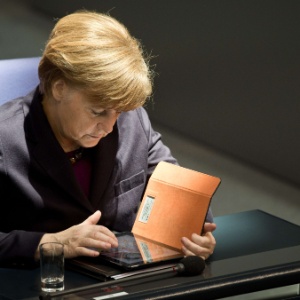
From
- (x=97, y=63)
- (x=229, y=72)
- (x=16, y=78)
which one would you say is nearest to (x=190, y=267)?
(x=97, y=63)

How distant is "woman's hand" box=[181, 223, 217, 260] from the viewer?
2736 mm

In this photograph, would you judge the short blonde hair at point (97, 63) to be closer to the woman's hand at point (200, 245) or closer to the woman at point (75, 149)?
the woman at point (75, 149)

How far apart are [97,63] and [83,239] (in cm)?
44

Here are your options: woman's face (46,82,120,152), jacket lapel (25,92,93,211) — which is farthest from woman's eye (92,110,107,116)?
jacket lapel (25,92,93,211)

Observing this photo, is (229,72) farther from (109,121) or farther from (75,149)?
(109,121)

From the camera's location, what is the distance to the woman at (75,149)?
2686mm

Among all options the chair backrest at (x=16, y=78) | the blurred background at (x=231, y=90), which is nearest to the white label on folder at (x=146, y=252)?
the chair backrest at (x=16, y=78)

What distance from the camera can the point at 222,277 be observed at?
2.53 meters

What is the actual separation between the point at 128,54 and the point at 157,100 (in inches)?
94.6

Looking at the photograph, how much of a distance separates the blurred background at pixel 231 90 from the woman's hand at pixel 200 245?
1741mm

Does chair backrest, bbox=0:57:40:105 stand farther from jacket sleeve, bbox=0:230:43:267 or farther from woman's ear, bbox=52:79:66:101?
jacket sleeve, bbox=0:230:43:267

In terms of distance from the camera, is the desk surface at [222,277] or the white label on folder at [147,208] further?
the white label on folder at [147,208]

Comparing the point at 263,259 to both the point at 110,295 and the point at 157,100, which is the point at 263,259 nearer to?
the point at 110,295

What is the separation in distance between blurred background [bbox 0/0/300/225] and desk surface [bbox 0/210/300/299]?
1.62 meters
